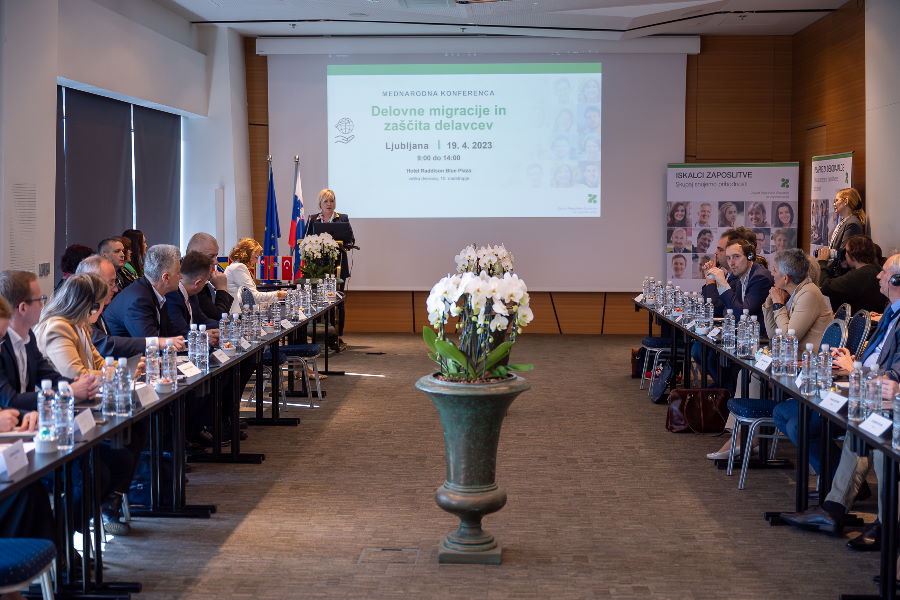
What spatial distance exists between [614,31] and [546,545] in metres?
8.65

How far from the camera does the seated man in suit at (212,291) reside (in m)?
7.14

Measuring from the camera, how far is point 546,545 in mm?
4551

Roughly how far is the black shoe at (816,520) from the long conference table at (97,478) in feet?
9.16

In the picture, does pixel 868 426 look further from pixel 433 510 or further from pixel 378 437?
pixel 378 437

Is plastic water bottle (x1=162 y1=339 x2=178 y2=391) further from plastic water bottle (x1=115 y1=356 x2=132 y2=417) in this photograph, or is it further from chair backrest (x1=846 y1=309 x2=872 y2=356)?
chair backrest (x1=846 y1=309 x2=872 y2=356)

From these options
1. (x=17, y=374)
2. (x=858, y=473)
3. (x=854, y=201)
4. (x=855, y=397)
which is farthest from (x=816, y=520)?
(x=854, y=201)

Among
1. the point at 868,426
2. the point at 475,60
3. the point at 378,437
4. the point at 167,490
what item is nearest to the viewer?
the point at 868,426

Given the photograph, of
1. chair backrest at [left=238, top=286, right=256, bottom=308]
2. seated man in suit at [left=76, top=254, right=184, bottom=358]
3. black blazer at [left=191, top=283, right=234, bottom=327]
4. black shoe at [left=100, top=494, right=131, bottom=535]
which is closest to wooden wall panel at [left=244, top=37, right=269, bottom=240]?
chair backrest at [left=238, top=286, right=256, bottom=308]

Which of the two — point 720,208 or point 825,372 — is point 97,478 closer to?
point 825,372

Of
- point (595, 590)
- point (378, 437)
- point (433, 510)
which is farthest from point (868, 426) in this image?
point (378, 437)

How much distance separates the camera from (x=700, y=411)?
7020mm

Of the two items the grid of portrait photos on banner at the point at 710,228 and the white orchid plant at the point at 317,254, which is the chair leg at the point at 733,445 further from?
the grid of portrait photos on banner at the point at 710,228

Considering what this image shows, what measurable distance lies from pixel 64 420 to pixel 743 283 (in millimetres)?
5459

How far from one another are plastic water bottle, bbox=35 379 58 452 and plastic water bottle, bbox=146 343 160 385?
3.39 feet
